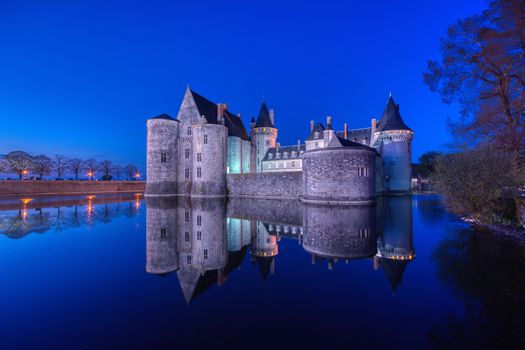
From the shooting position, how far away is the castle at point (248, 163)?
19906mm

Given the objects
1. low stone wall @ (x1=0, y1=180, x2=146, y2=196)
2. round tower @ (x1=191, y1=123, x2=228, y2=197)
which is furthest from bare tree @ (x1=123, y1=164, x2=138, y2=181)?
round tower @ (x1=191, y1=123, x2=228, y2=197)

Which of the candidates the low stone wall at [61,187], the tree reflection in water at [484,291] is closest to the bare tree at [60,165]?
the low stone wall at [61,187]

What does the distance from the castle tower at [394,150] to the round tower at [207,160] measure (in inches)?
777

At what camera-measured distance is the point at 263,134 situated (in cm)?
4088

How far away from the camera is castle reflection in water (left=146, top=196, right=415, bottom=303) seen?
6461 mm

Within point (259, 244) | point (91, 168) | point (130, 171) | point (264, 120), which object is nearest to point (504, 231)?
point (259, 244)

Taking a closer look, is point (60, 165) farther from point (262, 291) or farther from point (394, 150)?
point (262, 291)

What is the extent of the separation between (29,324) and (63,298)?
950 millimetres

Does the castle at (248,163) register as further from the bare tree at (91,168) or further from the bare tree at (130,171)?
the bare tree at (130,171)

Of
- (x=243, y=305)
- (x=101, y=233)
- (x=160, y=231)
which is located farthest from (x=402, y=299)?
(x=101, y=233)

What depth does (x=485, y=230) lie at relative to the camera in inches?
408

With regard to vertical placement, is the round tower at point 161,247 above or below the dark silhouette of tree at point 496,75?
below

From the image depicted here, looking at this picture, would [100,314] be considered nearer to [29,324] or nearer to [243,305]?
[29,324]

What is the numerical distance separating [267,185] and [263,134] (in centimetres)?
1560
